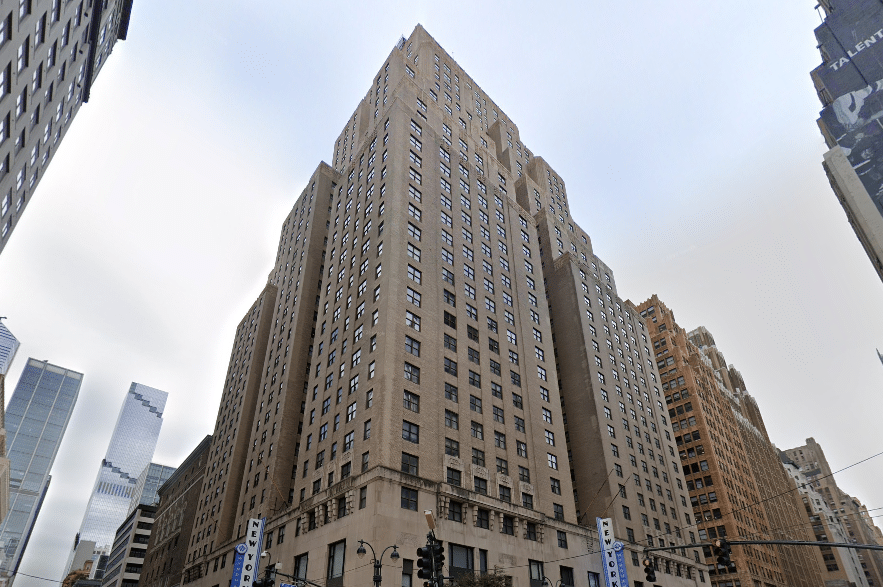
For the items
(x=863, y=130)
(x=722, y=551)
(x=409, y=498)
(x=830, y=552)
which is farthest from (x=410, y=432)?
(x=830, y=552)

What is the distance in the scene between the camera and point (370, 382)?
49.2 metres

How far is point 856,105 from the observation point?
277 feet

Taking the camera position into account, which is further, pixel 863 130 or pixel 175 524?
pixel 175 524

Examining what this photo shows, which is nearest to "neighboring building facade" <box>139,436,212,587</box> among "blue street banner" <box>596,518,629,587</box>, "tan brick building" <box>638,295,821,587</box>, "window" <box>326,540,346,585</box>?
"window" <box>326,540,346,585</box>

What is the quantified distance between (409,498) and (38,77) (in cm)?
4521

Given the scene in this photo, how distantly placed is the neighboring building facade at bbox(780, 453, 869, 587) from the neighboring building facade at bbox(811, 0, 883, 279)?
300 ft

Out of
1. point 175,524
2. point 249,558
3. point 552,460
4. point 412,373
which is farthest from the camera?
point 175,524

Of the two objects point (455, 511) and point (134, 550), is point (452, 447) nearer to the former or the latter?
point (455, 511)

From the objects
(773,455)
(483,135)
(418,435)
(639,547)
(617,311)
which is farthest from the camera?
(773,455)

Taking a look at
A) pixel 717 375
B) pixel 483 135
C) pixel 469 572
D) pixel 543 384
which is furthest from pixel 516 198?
pixel 717 375

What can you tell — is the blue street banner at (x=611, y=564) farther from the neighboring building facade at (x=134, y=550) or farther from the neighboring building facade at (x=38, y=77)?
the neighboring building facade at (x=134, y=550)

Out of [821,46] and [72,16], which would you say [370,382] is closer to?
[72,16]

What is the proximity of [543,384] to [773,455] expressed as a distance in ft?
425

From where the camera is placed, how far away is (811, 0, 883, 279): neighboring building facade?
77.3 m
